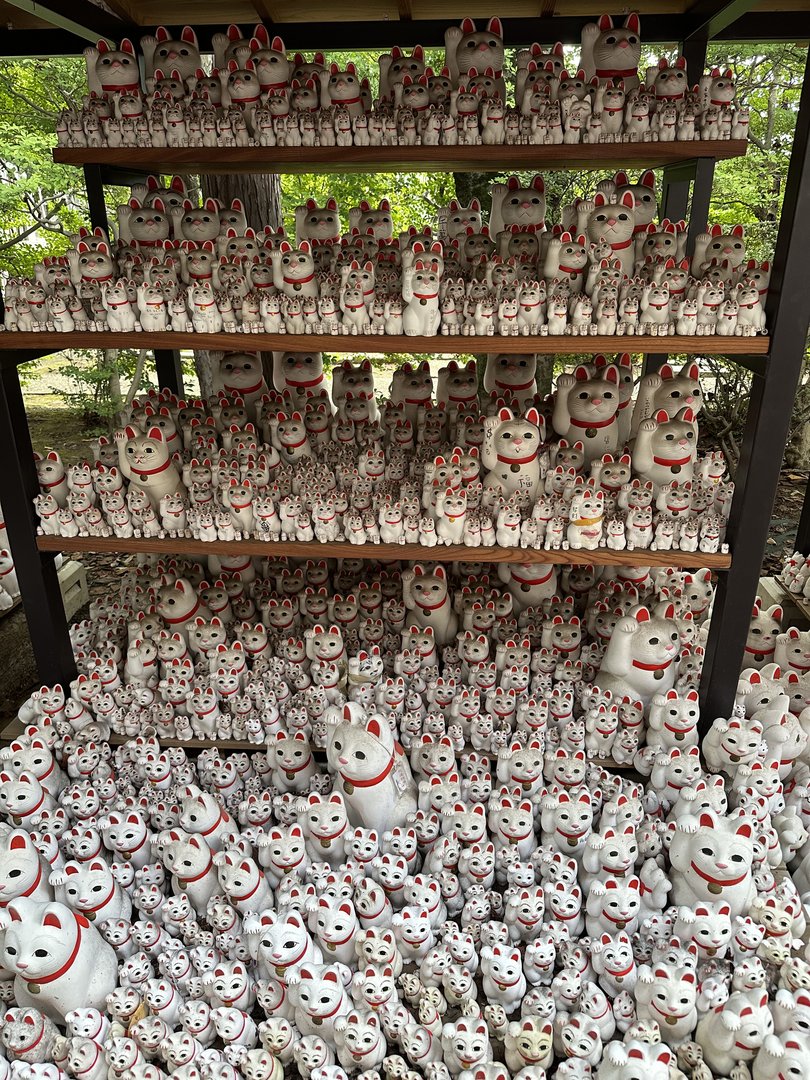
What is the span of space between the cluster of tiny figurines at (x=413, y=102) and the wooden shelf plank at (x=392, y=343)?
617 mm

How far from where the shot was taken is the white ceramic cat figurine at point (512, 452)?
294 centimetres

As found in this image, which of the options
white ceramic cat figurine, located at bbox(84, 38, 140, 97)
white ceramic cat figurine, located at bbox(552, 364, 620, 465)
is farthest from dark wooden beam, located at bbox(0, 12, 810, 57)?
white ceramic cat figurine, located at bbox(552, 364, 620, 465)

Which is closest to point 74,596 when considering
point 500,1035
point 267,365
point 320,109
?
point 267,365

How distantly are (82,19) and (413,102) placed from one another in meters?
1.49

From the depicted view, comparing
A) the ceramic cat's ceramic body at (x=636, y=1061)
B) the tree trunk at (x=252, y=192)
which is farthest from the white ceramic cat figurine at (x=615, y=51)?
the ceramic cat's ceramic body at (x=636, y=1061)

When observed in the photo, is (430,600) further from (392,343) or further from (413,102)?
(413,102)

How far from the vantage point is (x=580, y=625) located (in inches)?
133

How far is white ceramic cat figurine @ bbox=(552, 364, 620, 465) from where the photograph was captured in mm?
3129

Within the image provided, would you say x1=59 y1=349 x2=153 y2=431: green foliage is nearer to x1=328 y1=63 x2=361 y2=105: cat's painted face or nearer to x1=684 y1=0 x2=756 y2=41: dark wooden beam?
x1=328 y1=63 x2=361 y2=105: cat's painted face

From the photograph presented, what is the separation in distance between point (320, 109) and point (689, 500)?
189 cm

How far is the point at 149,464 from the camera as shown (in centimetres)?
306

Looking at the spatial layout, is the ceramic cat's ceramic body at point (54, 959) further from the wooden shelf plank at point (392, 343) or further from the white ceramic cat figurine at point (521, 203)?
the white ceramic cat figurine at point (521, 203)

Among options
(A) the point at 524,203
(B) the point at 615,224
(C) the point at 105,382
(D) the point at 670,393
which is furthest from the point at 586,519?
(C) the point at 105,382

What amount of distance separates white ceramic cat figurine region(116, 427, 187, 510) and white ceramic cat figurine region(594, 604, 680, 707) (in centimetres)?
179
